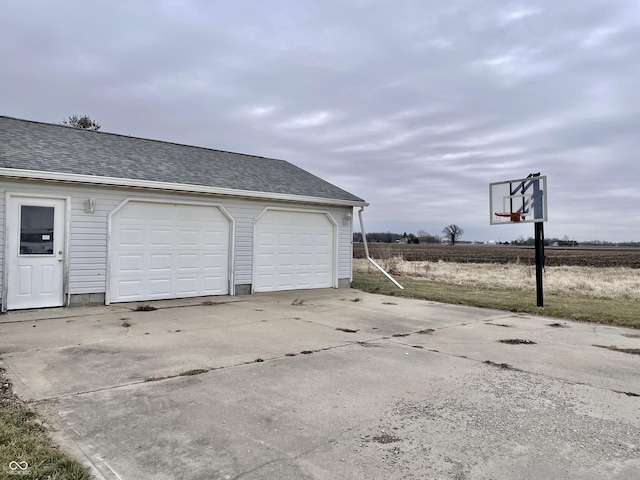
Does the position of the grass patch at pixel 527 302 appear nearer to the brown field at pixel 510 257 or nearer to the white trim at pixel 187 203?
the white trim at pixel 187 203

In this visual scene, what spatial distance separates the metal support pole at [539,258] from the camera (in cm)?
970

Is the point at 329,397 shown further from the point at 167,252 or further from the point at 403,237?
the point at 403,237

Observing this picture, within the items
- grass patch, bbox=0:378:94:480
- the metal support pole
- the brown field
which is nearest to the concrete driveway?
grass patch, bbox=0:378:94:480

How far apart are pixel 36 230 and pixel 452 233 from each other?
325 feet

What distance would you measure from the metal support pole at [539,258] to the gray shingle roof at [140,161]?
16.9 ft

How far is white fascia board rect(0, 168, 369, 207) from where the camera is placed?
790cm

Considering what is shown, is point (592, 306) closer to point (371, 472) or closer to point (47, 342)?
point (371, 472)

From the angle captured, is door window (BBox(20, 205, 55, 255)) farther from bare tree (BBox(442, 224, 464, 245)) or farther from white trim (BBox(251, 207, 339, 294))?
bare tree (BBox(442, 224, 464, 245))

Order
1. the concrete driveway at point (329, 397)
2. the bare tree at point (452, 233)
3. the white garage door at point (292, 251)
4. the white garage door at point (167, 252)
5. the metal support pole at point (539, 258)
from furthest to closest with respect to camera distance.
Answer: the bare tree at point (452, 233) → the white garage door at point (292, 251) → the metal support pole at point (539, 258) → the white garage door at point (167, 252) → the concrete driveway at point (329, 397)

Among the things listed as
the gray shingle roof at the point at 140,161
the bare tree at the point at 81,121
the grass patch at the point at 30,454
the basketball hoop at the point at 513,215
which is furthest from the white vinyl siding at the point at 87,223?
the bare tree at the point at 81,121

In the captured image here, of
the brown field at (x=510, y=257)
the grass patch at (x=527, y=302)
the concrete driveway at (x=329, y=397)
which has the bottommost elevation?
the concrete driveway at (x=329, y=397)

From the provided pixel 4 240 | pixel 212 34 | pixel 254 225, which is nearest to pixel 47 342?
pixel 4 240

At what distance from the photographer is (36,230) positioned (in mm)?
8367

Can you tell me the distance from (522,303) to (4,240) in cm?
1106
